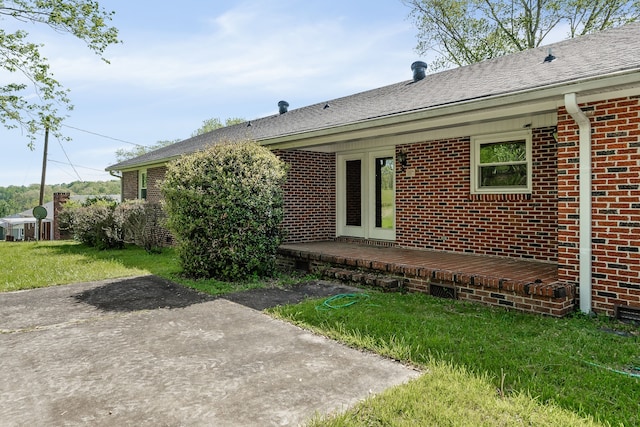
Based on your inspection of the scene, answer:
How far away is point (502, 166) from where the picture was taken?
6914 millimetres

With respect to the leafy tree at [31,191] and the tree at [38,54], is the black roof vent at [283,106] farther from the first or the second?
the leafy tree at [31,191]

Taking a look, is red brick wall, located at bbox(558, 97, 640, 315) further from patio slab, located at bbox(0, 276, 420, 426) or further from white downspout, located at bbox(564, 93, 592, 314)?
patio slab, located at bbox(0, 276, 420, 426)

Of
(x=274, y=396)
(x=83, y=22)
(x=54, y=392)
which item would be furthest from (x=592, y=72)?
(x=83, y=22)

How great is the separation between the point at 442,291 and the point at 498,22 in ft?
57.1

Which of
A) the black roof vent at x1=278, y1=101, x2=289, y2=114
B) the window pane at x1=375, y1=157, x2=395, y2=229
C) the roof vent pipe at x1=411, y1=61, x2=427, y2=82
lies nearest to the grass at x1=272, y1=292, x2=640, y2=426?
the window pane at x1=375, y1=157, x2=395, y2=229

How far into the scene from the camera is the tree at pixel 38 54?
10898 millimetres

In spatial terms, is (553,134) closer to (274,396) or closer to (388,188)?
(388,188)

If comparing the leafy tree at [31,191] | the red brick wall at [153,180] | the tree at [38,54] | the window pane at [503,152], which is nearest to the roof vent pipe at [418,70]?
the window pane at [503,152]

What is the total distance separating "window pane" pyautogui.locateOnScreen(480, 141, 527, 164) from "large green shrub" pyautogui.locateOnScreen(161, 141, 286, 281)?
3623mm

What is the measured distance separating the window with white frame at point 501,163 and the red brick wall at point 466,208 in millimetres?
114

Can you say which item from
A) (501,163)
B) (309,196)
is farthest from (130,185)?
(501,163)

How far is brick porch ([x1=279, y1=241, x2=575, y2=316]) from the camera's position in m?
4.66

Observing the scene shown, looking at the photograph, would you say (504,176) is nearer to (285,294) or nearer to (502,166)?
(502,166)

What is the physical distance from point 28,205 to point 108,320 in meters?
94.8
